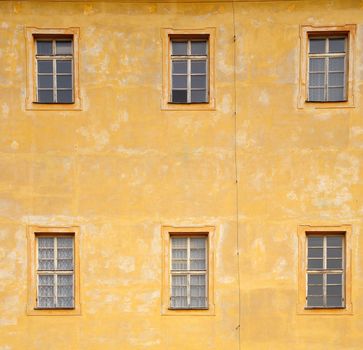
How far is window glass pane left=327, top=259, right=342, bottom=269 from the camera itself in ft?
39.8

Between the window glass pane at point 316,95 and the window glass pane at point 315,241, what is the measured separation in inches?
99.9

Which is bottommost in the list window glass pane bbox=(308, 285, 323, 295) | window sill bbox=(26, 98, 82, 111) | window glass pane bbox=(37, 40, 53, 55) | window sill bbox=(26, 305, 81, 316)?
window sill bbox=(26, 305, 81, 316)

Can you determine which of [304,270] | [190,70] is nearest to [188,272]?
[304,270]

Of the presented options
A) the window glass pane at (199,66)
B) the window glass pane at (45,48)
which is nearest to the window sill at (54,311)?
the window glass pane at (45,48)

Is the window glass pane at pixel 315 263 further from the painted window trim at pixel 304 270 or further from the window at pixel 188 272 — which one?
the window at pixel 188 272

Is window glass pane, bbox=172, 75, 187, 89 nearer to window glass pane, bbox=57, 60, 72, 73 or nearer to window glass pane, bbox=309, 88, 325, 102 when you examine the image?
window glass pane, bbox=57, 60, 72, 73

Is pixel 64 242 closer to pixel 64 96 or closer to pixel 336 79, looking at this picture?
pixel 64 96

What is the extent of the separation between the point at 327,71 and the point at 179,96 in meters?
2.78

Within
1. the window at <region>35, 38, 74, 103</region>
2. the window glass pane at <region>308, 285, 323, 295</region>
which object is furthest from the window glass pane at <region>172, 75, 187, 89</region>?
the window glass pane at <region>308, 285, 323, 295</region>

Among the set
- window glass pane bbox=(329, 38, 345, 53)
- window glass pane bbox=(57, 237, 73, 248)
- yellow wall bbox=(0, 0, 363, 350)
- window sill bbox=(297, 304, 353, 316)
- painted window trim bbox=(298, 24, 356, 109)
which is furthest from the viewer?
window glass pane bbox=(329, 38, 345, 53)

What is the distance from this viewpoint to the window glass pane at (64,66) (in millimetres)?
12430

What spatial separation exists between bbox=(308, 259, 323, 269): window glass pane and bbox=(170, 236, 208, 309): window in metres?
1.90

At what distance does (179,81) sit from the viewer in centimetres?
1245

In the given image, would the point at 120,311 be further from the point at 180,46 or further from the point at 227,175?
the point at 180,46
